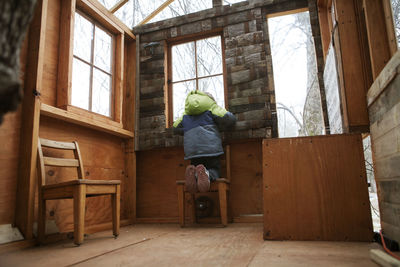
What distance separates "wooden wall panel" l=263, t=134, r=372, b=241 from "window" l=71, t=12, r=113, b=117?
75.2 inches

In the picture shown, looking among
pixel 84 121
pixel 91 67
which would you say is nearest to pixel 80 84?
pixel 91 67

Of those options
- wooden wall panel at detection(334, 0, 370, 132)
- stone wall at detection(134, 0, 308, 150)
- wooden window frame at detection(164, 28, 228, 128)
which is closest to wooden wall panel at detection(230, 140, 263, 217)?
stone wall at detection(134, 0, 308, 150)

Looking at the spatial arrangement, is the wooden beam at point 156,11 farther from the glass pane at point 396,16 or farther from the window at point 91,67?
the glass pane at point 396,16

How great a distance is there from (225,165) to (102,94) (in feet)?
4.97

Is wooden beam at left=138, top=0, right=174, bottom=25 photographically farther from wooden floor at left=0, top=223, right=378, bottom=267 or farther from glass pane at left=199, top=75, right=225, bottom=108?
wooden floor at left=0, top=223, right=378, bottom=267

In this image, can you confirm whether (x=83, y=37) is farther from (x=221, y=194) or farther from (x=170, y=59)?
(x=221, y=194)

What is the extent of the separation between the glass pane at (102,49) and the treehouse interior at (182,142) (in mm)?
14

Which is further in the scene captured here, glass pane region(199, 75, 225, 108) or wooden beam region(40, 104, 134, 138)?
glass pane region(199, 75, 225, 108)

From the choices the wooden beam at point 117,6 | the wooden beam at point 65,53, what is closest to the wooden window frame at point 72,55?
the wooden beam at point 65,53

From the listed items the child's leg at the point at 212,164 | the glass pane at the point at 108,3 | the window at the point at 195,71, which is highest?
the glass pane at the point at 108,3

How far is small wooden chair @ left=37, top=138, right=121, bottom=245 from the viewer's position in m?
1.99

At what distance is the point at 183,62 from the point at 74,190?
2188 mm

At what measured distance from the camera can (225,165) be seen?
3311 millimetres

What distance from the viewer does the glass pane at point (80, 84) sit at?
9.37 ft
